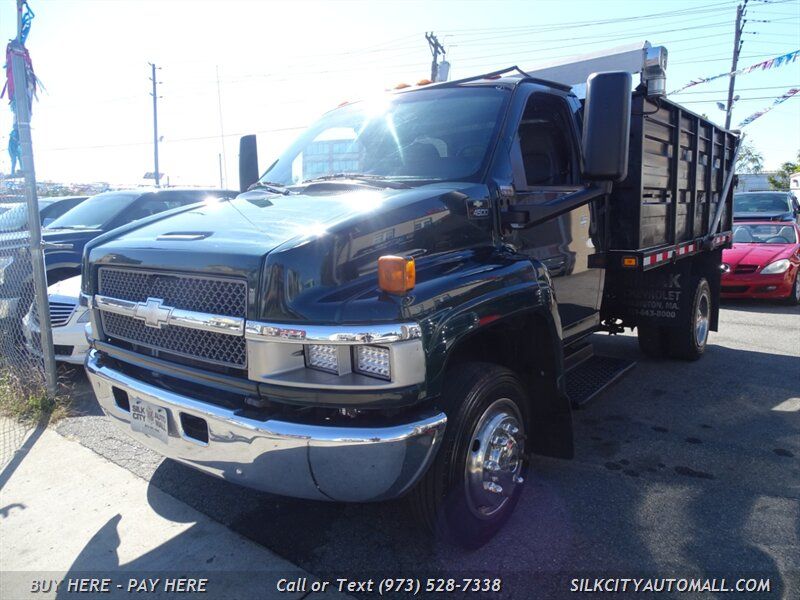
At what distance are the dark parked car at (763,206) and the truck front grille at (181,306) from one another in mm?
12344

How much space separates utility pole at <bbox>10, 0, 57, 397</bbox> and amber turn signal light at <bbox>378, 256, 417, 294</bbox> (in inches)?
146

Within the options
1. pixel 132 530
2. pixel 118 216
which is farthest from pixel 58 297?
pixel 132 530

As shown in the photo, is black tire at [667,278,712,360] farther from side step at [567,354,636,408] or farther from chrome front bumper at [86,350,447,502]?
chrome front bumper at [86,350,447,502]

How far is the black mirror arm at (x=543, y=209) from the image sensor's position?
323cm

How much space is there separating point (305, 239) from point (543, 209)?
→ 150 centimetres

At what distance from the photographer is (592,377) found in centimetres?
458

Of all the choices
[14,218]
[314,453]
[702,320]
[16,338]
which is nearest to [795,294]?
[702,320]

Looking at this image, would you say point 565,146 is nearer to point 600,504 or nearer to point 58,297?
point 600,504

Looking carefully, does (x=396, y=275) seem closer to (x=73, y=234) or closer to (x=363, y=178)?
(x=363, y=178)

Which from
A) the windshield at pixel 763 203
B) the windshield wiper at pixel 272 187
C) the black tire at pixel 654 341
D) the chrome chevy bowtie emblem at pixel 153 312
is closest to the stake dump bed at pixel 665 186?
the black tire at pixel 654 341

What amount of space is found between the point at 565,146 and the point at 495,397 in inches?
79.1

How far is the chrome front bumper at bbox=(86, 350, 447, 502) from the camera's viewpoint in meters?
2.26

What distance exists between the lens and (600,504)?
3.39m

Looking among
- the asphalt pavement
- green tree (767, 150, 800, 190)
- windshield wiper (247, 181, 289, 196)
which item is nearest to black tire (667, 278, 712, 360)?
the asphalt pavement
